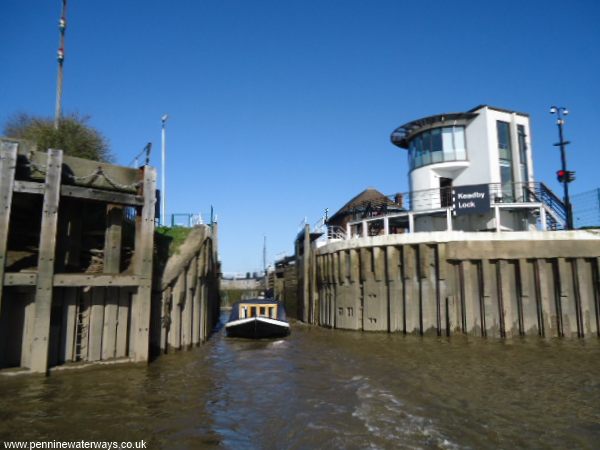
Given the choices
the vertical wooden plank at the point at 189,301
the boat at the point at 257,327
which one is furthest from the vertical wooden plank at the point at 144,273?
the boat at the point at 257,327

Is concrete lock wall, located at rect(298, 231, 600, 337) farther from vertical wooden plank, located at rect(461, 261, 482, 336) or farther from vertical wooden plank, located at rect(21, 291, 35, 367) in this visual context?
vertical wooden plank, located at rect(21, 291, 35, 367)

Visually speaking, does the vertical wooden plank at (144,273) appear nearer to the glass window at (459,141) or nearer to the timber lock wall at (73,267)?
the timber lock wall at (73,267)

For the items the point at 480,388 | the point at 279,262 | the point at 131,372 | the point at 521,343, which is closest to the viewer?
the point at 480,388

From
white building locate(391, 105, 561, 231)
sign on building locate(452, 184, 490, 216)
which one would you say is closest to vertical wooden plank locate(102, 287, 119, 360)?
white building locate(391, 105, 561, 231)

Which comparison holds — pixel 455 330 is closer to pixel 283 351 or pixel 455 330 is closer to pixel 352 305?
pixel 352 305

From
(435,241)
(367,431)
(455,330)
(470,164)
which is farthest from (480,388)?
(470,164)

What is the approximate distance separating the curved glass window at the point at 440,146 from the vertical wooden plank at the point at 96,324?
2124 centimetres

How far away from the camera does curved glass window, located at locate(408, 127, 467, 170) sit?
26.3 m

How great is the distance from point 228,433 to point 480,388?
6.54 meters

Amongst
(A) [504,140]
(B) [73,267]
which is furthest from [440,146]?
(B) [73,267]

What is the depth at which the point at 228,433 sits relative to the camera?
25.0ft

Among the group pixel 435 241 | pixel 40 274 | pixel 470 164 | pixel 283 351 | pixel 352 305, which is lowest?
pixel 283 351

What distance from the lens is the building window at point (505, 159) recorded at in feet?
80.6

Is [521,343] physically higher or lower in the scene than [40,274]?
lower
